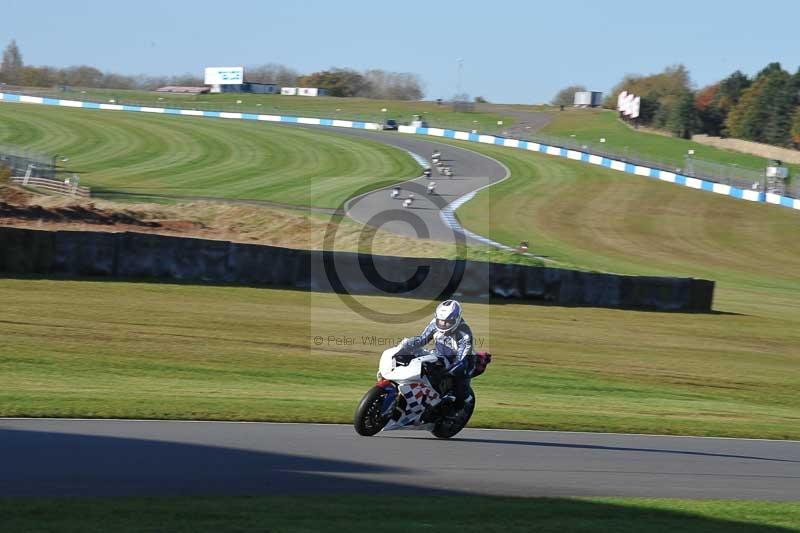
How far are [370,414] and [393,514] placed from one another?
10.3ft

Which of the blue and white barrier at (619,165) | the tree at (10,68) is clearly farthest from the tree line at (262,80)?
the blue and white barrier at (619,165)

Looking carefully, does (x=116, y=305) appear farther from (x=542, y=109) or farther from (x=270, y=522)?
(x=542, y=109)

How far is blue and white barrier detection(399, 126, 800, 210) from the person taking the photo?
59281 mm

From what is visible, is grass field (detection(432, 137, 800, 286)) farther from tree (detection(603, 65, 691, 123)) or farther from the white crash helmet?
tree (detection(603, 65, 691, 123))

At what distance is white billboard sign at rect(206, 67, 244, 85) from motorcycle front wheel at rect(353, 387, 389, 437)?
Result: 14245 cm

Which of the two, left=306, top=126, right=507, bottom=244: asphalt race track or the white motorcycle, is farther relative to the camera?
left=306, top=126, right=507, bottom=244: asphalt race track

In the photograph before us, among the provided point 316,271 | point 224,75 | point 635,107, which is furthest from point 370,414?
point 224,75

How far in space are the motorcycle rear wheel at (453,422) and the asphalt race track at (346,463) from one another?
0.47ft

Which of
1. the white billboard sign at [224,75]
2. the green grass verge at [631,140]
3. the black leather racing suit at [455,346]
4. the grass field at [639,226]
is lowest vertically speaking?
the grass field at [639,226]

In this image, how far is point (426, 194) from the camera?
56.7m

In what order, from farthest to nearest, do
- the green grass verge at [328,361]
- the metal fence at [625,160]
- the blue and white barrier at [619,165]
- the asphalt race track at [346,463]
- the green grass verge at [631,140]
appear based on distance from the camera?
the green grass verge at [631,140]
the metal fence at [625,160]
the blue and white barrier at [619,165]
the green grass verge at [328,361]
the asphalt race track at [346,463]

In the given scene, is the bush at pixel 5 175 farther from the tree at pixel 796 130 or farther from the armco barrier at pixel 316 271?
the tree at pixel 796 130

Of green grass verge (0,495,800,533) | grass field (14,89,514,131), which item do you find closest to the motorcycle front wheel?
green grass verge (0,495,800,533)

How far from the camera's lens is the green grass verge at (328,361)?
577 inches
